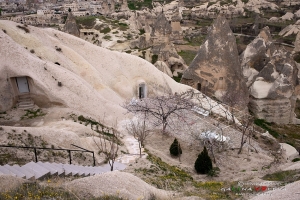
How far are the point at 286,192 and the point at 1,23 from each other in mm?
19180

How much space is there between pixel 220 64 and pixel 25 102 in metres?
15.9

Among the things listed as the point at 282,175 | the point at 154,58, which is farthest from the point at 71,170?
the point at 154,58

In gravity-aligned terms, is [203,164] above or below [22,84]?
below

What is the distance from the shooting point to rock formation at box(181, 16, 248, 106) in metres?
24.2

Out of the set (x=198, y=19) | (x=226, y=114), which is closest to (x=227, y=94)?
(x=226, y=114)

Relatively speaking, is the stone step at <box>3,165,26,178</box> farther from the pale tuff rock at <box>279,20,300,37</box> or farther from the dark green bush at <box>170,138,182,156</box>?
the pale tuff rock at <box>279,20,300,37</box>

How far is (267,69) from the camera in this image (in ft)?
88.1

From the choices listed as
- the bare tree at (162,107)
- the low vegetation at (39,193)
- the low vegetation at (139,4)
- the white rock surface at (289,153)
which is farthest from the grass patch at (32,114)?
the low vegetation at (139,4)

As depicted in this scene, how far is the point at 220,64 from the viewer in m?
24.4

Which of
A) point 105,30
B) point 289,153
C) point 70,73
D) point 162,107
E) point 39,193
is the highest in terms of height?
point 105,30

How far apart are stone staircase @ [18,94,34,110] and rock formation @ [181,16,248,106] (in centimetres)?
1473

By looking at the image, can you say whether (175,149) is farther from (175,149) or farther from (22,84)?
(22,84)

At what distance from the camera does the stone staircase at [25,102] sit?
16.1 metres

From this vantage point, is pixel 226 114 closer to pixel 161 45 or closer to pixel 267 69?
pixel 267 69
